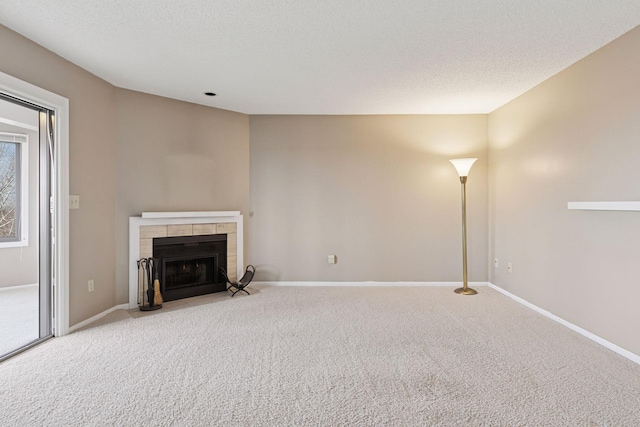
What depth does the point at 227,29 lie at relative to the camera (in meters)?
2.32

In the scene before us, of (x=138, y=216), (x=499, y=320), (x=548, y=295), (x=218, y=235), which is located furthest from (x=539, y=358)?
(x=138, y=216)

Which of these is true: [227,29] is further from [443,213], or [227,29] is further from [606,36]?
[443,213]

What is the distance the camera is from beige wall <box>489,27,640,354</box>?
2.41 meters

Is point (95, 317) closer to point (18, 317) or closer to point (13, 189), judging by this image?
point (18, 317)

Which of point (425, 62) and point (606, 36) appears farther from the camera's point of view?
point (425, 62)

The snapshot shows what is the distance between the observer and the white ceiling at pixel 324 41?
207cm

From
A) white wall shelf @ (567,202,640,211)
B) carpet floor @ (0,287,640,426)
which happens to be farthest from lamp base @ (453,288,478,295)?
white wall shelf @ (567,202,640,211)

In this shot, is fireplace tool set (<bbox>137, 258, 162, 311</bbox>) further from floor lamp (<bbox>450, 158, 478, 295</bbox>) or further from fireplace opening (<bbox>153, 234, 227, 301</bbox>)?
floor lamp (<bbox>450, 158, 478, 295</bbox>)

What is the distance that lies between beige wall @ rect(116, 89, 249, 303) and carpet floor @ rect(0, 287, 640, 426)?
126cm

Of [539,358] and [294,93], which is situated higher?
[294,93]

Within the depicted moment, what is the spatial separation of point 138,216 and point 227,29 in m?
2.36

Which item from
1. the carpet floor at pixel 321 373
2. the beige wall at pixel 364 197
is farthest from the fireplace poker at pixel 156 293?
the beige wall at pixel 364 197

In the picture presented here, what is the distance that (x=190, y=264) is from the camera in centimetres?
407

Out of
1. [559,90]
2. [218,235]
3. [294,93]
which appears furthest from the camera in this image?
[218,235]
